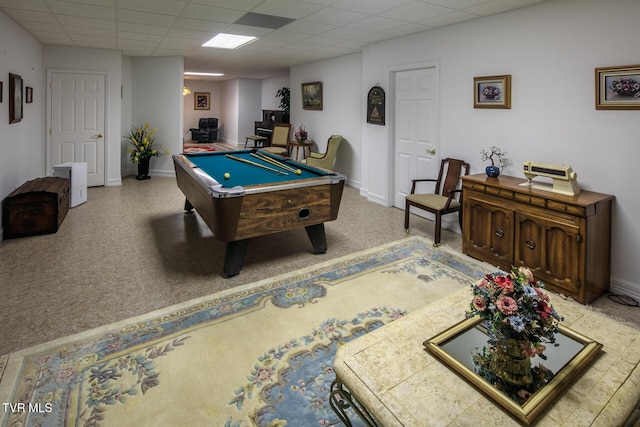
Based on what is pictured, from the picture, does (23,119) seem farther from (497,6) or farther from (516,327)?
(516,327)

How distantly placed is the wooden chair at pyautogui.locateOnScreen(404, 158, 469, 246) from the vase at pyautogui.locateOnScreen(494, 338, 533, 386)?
2848mm

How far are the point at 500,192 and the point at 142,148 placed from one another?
6853 mm

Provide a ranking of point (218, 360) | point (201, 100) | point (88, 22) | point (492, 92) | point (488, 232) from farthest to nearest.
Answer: point (201, 100), point (88, 22), point (492, 92), point (488, 232), point (218, 360)

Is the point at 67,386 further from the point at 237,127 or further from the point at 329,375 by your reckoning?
the point at 237,127

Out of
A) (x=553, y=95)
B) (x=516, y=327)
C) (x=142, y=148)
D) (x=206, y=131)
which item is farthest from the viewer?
(x=206, y=131)

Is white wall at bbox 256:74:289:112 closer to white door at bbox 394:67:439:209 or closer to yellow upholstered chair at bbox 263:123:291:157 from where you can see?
yellow upholstered chair at bbox 263:123:291:157

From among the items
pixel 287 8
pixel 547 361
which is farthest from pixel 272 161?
pixel 547 361

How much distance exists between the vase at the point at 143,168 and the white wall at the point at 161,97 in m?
0.35

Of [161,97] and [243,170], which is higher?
[161,97]

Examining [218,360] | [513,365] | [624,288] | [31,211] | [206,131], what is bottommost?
[218,360]

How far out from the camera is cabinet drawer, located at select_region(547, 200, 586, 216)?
286 centimetres

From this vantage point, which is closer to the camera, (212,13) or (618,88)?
(618,88)

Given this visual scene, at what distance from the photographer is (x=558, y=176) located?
3141mm

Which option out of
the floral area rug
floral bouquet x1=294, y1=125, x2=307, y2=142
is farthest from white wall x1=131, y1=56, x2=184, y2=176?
the floral area rug
